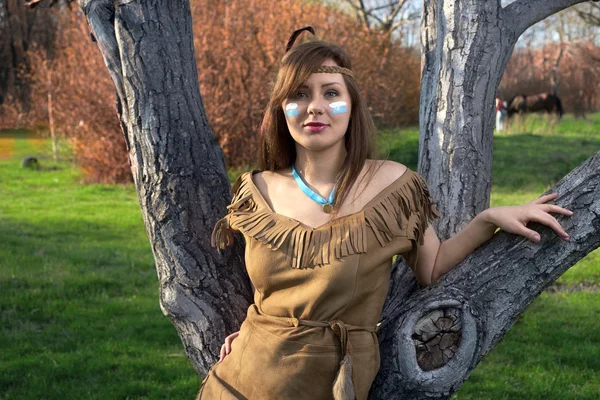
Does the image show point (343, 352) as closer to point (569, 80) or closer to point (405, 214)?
point (405, 214)

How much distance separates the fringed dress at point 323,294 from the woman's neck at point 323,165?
0.17 m

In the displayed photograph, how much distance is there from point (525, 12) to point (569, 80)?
27352 millimetres

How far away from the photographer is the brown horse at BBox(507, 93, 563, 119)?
22188 millimetres

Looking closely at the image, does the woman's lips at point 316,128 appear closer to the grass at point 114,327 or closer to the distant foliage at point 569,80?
the grass at point 114,327

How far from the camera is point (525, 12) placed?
9.50ft

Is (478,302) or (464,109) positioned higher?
(464,109)

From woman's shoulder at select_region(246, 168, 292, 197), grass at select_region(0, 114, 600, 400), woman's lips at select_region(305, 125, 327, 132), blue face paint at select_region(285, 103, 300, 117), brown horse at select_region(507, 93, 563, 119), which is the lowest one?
grass at select_region(0, 114, 600, 400)

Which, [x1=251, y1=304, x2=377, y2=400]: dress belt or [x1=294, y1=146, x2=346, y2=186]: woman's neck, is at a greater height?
[x1=294, y1=146, x2=346, y2=186]: woman's neck

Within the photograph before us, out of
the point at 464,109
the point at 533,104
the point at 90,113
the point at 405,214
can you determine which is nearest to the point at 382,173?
the point at 405,214

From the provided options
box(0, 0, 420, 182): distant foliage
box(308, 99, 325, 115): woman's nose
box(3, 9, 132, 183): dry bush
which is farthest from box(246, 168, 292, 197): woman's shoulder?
box(3, 9, 132, 183): dry bush

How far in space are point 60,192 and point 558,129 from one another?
14.3 m

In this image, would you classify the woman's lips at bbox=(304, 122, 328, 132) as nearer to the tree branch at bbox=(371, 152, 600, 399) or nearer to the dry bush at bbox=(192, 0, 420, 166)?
the tree branch at bbox=(371, 152, 600, 399)

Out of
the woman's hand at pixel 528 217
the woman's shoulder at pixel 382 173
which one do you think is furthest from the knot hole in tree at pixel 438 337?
the woman's shoulder at pixel 382 173

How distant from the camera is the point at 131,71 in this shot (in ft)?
8.40
